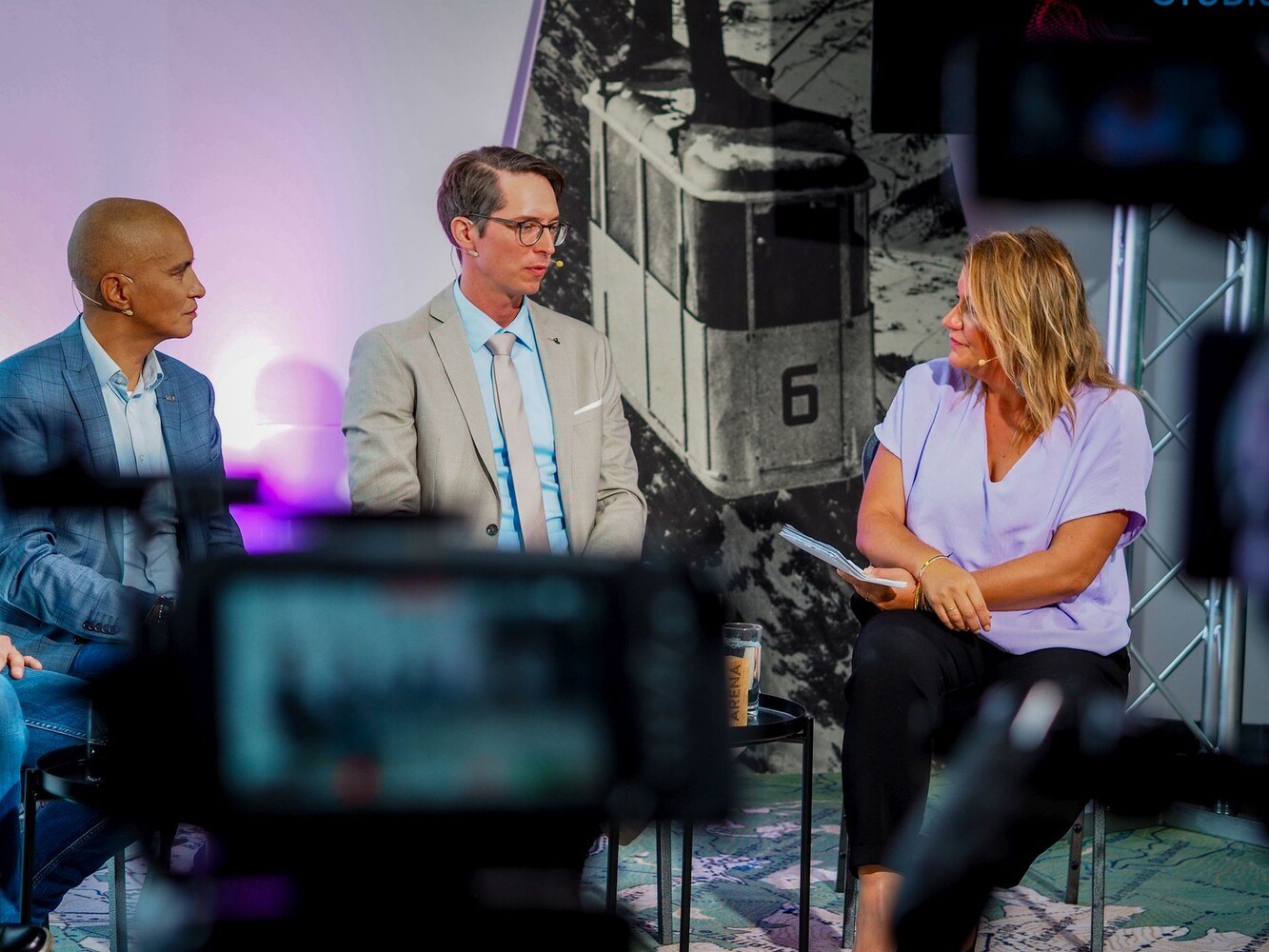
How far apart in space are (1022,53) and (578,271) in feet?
4.12

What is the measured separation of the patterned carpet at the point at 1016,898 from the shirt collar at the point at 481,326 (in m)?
0.95

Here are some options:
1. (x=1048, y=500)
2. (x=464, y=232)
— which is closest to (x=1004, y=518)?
(x=1048, y=500)

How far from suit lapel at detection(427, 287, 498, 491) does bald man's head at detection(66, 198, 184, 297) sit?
511 mm

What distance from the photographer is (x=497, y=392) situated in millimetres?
2262

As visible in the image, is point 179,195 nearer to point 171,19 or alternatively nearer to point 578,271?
point 171,19

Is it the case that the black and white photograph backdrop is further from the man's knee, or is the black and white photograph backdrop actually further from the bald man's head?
the man's knee

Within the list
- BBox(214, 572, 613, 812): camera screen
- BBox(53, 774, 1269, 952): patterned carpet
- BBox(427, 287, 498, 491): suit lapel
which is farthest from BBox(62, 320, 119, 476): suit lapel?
BBox(214, 572, 613, 812): camera screen

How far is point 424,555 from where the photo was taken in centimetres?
45

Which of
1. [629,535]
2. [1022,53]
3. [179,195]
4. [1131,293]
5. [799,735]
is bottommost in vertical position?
[799,735]

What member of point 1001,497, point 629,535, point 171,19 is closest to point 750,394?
point 629,535

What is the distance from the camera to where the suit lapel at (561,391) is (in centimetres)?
225

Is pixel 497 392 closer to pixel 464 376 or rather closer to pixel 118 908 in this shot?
pixel 464 376

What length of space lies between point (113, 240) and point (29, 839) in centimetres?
109

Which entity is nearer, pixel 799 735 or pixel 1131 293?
pixel 799 735
